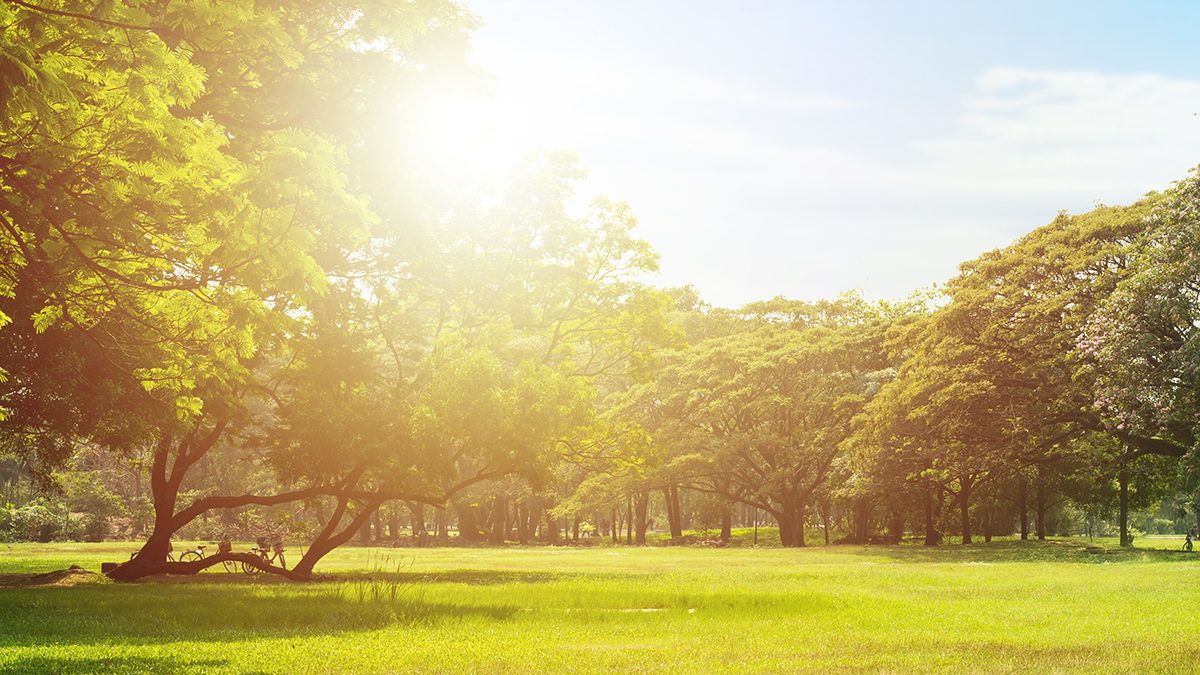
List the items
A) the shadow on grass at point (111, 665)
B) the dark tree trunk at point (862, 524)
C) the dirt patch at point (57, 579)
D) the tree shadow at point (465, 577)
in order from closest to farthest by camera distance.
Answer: the shadow on grass at point (111, 665)
the dirt patch at point (57, 579)
the tree shadow at point (465, 577)
the dark tree trunk at point (862, 524)

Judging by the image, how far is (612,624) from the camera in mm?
16359

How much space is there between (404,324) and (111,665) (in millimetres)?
16844

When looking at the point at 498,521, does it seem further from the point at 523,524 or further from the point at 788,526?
the point at 788,526

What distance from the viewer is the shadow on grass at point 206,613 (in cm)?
1466

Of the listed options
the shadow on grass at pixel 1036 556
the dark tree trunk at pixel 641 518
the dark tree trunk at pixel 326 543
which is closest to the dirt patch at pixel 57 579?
the dark tree trunk at pixel 326 543

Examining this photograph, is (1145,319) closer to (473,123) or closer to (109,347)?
(473,123)

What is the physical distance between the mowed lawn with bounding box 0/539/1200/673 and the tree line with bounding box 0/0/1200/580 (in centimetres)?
350

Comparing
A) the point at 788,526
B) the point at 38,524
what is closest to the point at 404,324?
the point at 788,526

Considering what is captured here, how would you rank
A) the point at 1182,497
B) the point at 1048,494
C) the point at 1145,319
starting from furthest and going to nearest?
1. the point at 1048,494
2. the point at 1182,497
3. the point at 1145,319

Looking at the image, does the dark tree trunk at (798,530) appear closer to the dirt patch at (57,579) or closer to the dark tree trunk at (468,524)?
the dark tree trunk at (468,524)

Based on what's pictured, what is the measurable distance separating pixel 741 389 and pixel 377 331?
31302 mm

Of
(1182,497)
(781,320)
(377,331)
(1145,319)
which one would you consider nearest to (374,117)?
(377,331)

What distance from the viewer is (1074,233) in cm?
4138

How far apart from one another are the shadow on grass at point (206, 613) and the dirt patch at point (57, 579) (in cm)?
166
